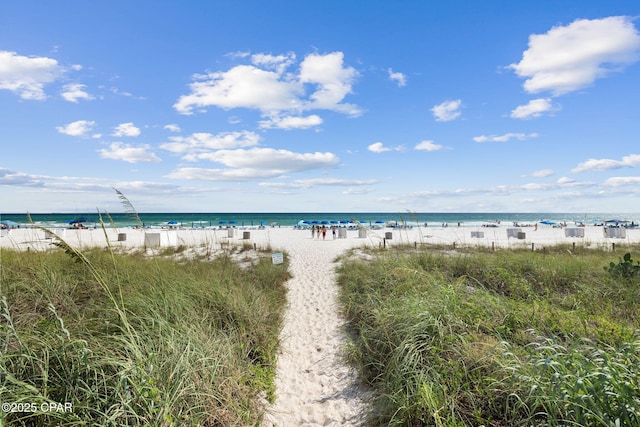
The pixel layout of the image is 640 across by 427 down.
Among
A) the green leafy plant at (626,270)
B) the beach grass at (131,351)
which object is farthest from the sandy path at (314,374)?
the green leafy plant at (626,270)

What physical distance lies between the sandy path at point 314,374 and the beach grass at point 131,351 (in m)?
0.25

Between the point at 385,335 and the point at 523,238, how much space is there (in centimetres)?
2602

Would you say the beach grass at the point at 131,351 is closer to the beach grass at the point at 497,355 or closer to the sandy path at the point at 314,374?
the sandy path at the point at 314,374

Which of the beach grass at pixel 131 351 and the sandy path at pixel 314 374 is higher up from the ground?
the beach grass at pixel 131 351

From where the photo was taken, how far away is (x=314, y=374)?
16.1 feet

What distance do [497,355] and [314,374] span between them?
258 cm

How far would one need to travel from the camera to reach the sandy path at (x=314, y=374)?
3900mm

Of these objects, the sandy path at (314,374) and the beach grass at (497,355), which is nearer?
the beach grass at (497,355)

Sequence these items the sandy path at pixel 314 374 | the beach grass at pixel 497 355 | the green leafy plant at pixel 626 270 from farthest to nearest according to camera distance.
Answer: the green leafy plant at pixel 626 270 < the sandy path at pixel 314 374 < the beach grass at pixel 497 355

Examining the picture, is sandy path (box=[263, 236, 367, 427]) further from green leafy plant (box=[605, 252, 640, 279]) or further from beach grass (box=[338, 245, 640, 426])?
green leafy plant (box=[605, 252, 640, 279])

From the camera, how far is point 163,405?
279 centimetres

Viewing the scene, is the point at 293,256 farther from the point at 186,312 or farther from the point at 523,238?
the point at 523,238

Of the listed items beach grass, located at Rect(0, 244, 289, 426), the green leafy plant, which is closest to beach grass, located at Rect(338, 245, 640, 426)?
the green leafy plant

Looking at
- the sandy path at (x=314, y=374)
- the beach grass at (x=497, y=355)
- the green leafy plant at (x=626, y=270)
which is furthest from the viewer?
the green leafy plant at (x=626, y=270)
